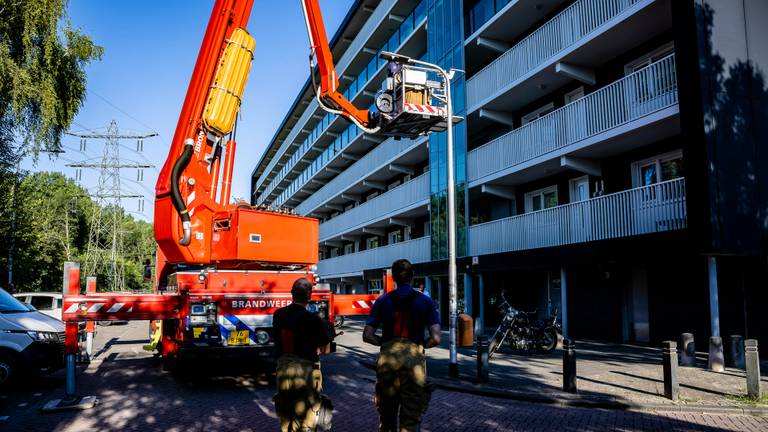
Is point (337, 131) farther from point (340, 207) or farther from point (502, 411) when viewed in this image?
point (502, 411)

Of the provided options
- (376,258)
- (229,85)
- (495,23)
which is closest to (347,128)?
(376,258)

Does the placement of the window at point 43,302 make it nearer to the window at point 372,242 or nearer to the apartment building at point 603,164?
the apartment building at point 603,164

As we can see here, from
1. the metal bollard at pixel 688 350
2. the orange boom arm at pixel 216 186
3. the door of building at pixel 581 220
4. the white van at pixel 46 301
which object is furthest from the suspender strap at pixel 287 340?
the white van at pixel 46 301

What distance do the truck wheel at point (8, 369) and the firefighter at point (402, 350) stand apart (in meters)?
7.26

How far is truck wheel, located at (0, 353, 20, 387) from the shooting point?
8900 mm

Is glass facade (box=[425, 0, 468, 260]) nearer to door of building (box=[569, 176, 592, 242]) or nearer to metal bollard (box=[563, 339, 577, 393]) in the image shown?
door of building (box=[569, 176, 592, 242])

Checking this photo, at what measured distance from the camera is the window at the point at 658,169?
→ 1448cm

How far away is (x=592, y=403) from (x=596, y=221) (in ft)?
27.6

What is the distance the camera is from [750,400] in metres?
7.81

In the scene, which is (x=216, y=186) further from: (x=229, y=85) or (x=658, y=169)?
(x=658, y=169)

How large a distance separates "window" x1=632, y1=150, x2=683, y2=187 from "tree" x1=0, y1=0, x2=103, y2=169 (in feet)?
48.2

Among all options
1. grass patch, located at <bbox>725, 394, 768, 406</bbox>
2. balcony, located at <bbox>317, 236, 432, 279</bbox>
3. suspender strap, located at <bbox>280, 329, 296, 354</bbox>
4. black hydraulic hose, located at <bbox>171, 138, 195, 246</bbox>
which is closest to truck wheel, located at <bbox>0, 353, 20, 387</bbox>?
black hydraulic hose, located at <bbox>171, 138, 195, 246</bbox>

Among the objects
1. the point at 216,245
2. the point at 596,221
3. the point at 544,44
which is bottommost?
the point at 216,245

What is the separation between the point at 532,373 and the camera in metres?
10.4
